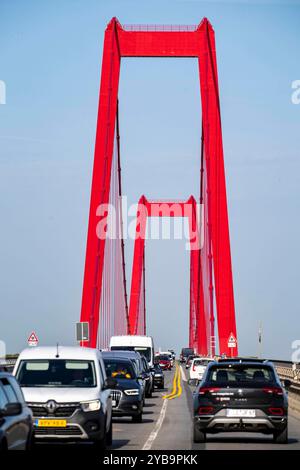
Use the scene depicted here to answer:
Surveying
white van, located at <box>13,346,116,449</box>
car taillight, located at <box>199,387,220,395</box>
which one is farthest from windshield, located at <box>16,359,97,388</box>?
car taillight, located at <box>199,387,220,395</box>

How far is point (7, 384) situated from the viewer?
12539 millimetres

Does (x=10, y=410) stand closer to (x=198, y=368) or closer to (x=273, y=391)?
(x=273, y=391)

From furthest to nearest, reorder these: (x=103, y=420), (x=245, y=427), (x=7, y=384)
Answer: (x=245, y=427) → (x=103, y=420) → (x=7, y=384)

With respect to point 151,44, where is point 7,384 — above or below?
below

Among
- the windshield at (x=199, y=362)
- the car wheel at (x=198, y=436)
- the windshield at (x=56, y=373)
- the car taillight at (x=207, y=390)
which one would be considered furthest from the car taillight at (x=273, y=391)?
the windshield at (x=199, y=362)

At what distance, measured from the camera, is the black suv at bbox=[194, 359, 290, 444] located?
1905 cm

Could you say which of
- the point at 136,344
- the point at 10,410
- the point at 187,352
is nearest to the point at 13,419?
the point at 10,410

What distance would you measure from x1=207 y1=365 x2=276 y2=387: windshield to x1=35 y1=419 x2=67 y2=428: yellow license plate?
3399mm

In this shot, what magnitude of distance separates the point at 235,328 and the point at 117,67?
44.1ft

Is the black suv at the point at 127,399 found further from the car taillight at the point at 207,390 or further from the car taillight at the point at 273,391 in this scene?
the car taillight at the point at 273,391

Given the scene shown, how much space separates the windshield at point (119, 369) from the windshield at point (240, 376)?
7.52 metres

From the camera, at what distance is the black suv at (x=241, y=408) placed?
19047 millimetres

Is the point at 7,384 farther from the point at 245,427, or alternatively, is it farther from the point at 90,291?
the point at 90,291
